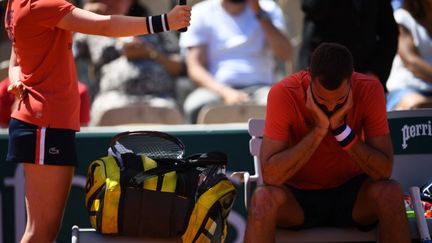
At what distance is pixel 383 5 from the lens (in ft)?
19.7

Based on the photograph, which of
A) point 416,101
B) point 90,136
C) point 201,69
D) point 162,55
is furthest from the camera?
point 162,55

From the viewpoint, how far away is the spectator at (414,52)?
679 centimetres

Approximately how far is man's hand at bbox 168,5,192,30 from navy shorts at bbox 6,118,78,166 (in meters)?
0.70

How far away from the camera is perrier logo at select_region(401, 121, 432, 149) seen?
Answer: 17.1ft

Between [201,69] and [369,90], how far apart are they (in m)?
2.56

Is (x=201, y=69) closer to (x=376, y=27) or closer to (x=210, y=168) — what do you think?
(x=376, y=27)

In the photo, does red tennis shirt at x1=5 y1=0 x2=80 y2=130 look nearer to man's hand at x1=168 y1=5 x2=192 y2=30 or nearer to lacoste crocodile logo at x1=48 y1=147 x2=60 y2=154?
lacoste crocodile logo at x1=48 y1=147 x2=60 y2=154

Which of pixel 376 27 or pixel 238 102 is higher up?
pixel 376 27

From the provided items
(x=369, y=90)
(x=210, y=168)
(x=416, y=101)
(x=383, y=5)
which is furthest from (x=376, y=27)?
(x=210, y=168)

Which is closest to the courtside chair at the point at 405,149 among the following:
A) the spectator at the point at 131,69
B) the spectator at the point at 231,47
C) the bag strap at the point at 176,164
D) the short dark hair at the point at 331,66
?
the bag strap at the point at 176,164

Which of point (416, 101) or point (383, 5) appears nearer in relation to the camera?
point (383, 5)

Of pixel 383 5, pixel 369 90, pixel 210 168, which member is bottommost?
pixel 210 168

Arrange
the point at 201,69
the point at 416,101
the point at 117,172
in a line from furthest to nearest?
the point at 201,69
the point at 416,101
the point at 117,172

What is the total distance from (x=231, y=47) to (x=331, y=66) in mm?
2865
